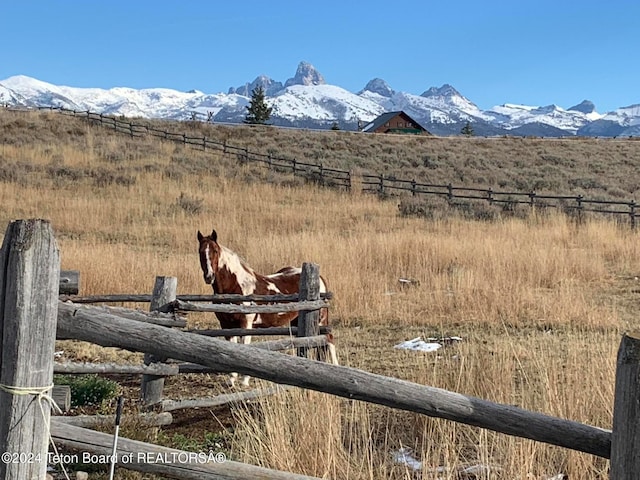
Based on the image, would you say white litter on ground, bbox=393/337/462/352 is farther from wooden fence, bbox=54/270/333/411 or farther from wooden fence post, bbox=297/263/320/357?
wooden fence post, bbox=297/263/320/357

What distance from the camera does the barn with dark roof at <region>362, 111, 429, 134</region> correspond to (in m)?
83.1

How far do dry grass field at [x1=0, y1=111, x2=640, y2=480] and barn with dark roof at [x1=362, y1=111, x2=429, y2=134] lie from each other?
4858 cm

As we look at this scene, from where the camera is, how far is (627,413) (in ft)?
7.27

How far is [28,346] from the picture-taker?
2352mm

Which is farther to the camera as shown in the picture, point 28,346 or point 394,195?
point 394,195

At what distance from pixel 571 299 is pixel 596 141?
46.3 m

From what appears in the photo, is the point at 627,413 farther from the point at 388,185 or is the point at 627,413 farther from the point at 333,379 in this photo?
the point at 388,185

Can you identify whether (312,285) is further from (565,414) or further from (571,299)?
(571,299)

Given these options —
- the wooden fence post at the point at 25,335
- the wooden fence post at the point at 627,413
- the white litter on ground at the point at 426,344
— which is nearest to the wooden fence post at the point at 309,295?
the white litter on ground at the point at 426,344

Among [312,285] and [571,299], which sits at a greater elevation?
[312,285]

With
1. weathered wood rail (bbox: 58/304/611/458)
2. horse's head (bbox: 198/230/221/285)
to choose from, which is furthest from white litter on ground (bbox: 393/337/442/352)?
weathered wood rail (bbox: 58/304/611/458)

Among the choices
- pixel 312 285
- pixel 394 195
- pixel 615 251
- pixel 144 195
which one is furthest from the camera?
pixel 394 195

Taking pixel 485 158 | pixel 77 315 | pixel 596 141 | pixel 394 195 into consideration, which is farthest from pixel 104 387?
pixel 596 141

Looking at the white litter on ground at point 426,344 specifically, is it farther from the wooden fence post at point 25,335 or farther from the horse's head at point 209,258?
the wooden fence post at point 25,335
